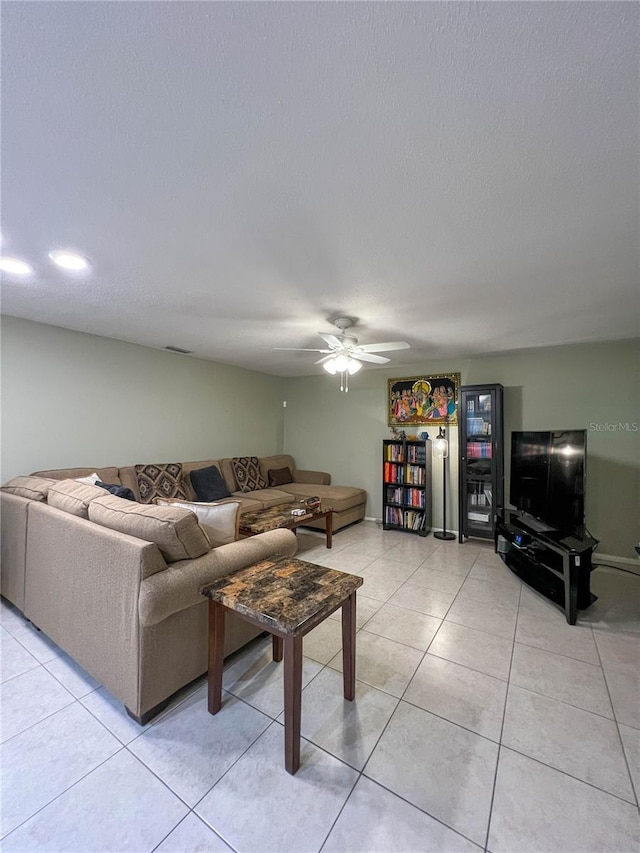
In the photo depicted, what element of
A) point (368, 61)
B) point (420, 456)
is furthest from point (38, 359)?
point (420, 456)

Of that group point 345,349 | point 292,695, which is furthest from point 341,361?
point 292,695

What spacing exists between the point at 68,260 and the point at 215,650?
2.30 meters

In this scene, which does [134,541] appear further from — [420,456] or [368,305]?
[420,456]

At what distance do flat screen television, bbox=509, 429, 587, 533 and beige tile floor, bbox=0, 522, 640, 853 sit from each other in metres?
0.85

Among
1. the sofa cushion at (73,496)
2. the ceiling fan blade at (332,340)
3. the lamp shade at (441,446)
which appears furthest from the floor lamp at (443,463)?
the sofa cushion at (73,496)

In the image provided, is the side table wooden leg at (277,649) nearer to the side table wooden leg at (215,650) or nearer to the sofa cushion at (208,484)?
the side table wooden leg at (215,650)

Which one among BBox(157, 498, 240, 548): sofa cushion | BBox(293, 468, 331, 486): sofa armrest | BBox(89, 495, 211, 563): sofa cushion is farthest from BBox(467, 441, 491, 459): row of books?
BBox(89, 495, 211, 563): sofa cushion

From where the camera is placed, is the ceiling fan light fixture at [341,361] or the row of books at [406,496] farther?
the row of books at [406,496]

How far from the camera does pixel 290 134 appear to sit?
3.74 feet

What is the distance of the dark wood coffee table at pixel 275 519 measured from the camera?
10.7 ft

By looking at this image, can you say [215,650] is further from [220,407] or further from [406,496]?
[220,407]

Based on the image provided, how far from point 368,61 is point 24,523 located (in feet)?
9.95

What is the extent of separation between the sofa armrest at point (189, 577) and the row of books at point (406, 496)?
2.98 m

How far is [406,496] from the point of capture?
15.5ft
